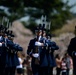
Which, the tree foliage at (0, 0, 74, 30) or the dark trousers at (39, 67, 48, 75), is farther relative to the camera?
the tree foliage at (0, 0, 74, 30)

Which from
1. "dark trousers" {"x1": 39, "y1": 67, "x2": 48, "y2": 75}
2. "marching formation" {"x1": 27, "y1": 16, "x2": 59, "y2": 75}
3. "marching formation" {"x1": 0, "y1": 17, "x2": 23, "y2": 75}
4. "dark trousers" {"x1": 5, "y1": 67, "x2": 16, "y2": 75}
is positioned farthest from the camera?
"dark trousers" {"x1": 5, "y1": 67, "x2": 16, "y2": 75}

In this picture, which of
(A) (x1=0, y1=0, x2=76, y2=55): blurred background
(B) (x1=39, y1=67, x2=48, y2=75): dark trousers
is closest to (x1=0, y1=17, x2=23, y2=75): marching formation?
(B) (x1=39, y1=67, x2=48, y2=75): dark trousers

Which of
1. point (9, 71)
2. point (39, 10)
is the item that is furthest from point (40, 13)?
point (9, 71)

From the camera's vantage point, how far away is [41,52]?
68.8 ft

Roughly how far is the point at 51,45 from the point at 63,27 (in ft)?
111

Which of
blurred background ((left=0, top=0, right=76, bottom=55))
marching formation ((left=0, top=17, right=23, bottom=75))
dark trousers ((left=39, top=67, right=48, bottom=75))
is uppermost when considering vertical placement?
blurred background ((left=0, top=0, right=76, bottom=55))

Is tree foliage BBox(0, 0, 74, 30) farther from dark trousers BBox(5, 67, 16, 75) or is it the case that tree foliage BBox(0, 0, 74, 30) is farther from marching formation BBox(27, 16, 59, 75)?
marching formation BBox(27, 16, 59, 75)

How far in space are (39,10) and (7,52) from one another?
3149 centimetres

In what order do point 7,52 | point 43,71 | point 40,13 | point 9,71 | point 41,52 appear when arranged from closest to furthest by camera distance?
point 41,52, point 43,71, point 7,52, point 9,71, point 40,13

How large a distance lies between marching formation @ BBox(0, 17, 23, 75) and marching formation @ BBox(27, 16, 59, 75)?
693mm

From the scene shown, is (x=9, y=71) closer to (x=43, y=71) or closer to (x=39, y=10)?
(x=43, y=71)

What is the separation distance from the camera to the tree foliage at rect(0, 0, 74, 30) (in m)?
51.3

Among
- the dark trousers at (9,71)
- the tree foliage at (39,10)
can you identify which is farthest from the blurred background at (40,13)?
the dark trousers at (9,71)

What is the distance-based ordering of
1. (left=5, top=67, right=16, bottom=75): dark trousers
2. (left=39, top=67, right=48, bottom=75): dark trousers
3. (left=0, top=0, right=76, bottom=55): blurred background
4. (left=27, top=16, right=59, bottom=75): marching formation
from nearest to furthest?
(left=27, top=16, right=59, bottom=75): marching formation < (left=39, top=67, right=48, bottom=75): dark trousers < (left=5, top=67, right=16, bottom=75): dark trousers < (left=0, top=0, right=76, bottom=55): blurred background
